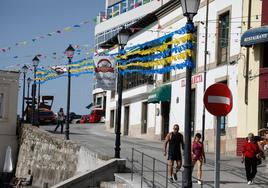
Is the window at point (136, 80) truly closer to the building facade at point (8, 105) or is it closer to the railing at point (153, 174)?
the building facade at point (8, 105)

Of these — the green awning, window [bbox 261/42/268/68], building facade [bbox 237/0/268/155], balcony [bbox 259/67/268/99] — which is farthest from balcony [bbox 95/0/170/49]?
balcony [bbox 259/67/268/99]

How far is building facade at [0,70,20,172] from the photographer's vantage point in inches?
1704

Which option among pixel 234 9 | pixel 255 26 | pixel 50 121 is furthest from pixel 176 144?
pixel 50 121

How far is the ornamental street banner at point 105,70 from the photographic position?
26.4 metres

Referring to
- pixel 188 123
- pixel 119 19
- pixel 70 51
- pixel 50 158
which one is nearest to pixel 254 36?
pixel 70 51

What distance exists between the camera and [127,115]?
4809 cm

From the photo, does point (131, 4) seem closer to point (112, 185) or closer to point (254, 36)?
point (254, 36)

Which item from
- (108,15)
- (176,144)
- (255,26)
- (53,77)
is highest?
(108,15)

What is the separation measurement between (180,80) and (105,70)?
9789mm

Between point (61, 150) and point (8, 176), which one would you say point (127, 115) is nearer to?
point (8, 176)

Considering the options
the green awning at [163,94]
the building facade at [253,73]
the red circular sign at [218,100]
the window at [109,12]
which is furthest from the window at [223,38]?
the window at [109,12]

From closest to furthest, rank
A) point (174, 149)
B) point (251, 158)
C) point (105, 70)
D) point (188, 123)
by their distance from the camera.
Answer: point (188, 123), point (174, 149), point (251, 158), point (105, 70)

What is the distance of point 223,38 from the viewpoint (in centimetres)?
3011

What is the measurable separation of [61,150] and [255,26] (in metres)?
10.1
